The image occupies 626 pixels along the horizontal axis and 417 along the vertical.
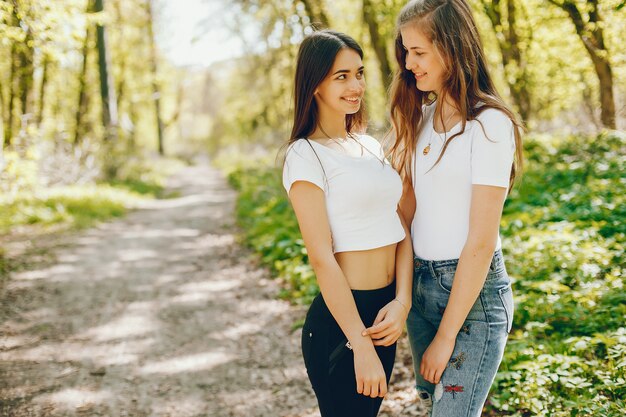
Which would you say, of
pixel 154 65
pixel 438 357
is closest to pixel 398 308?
pixel 438 357

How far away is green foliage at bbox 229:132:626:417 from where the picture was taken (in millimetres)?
2955

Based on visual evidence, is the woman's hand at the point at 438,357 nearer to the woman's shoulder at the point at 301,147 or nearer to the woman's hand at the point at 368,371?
the woman's hand at the point at 368,371

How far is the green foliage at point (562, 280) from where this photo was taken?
2.96 metres

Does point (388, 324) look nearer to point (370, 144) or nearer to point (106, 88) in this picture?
point (370, 144)

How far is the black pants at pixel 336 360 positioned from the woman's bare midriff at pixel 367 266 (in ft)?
0.11

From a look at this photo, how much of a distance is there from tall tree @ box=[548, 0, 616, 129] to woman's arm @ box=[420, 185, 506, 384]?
215 inches

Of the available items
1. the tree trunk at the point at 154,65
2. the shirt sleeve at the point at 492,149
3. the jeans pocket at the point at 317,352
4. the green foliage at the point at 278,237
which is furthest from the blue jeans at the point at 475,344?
the tree trunk at the point at 154,65

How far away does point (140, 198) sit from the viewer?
13.9 meters

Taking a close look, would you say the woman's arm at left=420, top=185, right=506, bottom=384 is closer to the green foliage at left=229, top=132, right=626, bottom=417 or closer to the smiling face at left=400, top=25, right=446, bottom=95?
the smiling face at left=400, top=25, right=446, bottom=95

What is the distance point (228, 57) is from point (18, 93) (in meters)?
6.48

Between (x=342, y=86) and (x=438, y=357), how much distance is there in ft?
3.84

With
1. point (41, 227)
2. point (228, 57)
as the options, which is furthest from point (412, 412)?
point (228, 57)

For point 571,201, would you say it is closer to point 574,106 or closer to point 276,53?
point 276,53

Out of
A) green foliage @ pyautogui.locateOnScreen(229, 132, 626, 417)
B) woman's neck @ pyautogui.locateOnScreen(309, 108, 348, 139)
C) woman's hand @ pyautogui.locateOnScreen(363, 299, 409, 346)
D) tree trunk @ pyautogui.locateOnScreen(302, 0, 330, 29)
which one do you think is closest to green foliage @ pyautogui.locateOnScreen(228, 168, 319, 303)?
green foliage @ pyautogui.locateOnScreen(229, 132, 626, 417)
